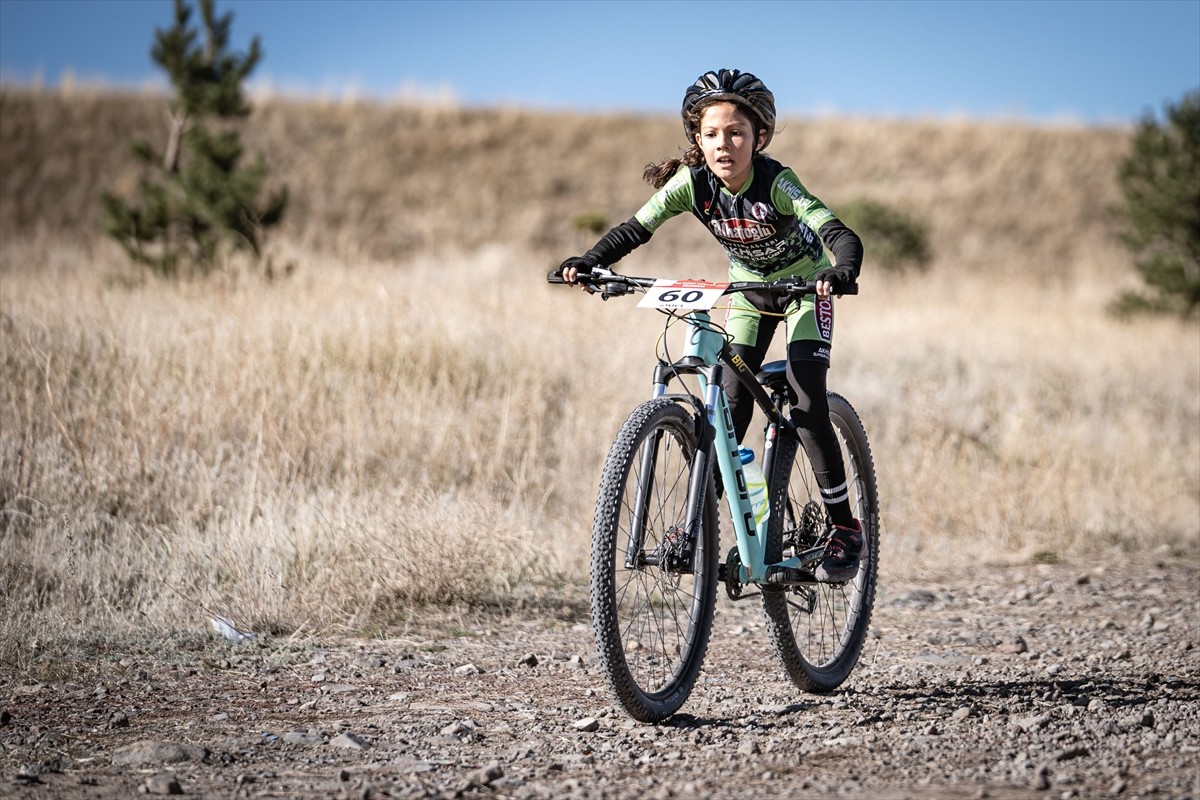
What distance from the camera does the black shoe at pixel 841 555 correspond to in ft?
14.5

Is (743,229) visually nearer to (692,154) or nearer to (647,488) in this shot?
(692,154)

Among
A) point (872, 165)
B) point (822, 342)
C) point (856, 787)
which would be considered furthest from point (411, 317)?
point (872, 165)

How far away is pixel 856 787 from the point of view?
331 centimetres

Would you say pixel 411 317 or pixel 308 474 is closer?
pixel 308 474

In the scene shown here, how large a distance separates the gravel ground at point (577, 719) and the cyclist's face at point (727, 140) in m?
1.90

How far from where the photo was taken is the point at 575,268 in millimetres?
4148

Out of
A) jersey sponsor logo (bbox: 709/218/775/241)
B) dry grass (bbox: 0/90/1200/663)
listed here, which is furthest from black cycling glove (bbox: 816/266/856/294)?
dry grass (bbox: 0/90/1200/663)

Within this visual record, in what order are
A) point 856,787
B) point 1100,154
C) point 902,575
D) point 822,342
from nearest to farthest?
1. point 856,787
2. point 822,342
3. point 902,575
4. point 1100,154

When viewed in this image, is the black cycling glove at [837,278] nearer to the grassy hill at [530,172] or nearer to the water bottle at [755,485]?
the water bottle at [755,485]

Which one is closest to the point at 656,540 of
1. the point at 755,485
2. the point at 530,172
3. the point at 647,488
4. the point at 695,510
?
the point at 695,510

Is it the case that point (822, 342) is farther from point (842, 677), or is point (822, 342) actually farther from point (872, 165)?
point (872, 165)

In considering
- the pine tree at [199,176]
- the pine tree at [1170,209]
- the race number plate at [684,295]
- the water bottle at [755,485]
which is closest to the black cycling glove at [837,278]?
the race number plate at [684,295]

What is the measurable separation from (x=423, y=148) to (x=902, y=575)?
102ft

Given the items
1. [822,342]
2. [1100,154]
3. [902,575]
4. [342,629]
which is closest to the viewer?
[822,342]
